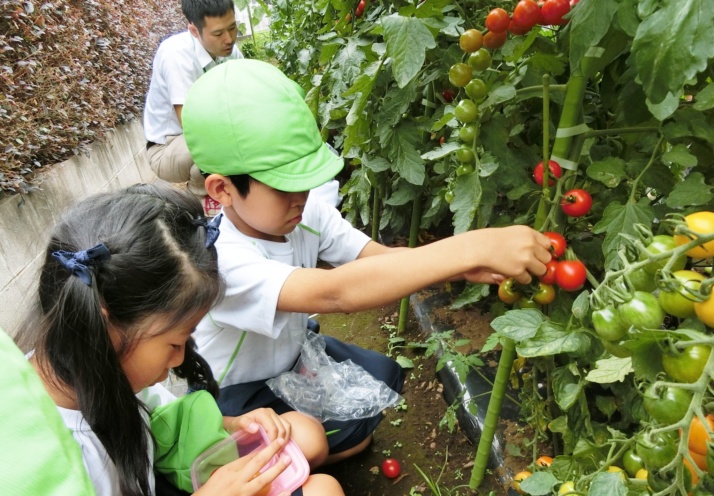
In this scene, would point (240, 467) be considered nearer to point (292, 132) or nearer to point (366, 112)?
point (292, 132)

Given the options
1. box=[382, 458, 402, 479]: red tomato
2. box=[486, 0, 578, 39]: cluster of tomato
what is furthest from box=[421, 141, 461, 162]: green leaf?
box=[382, 458, 402, 479]: red tomato

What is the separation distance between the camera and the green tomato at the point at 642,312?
0.58 metres

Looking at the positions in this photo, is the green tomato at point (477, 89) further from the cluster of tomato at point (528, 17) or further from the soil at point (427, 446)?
the soil at point (427, 446)

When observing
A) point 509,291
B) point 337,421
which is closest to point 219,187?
point 509,291

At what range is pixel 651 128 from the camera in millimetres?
937

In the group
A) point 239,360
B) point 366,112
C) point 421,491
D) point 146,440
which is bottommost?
point 421,491

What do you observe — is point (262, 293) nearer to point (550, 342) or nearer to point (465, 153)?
point (465, 153)

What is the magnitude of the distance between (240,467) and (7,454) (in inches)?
36.3

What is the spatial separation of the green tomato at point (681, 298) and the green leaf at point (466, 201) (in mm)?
520

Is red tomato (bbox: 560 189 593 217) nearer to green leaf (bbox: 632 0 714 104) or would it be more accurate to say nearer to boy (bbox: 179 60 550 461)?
boy (bbox: 179 60 550 461)

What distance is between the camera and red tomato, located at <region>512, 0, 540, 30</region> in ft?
3.11

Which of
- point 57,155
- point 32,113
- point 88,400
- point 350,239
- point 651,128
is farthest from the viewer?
point 57,155

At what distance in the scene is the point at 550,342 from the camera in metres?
0.89

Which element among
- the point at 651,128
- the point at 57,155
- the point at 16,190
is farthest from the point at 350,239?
the point at 57,155
